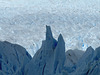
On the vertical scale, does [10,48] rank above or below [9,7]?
below

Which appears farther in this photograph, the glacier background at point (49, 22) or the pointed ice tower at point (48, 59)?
the glacier background at point (49, 22)

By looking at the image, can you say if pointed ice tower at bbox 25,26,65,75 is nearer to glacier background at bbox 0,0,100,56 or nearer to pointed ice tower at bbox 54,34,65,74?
pointed ice tower at bbox 54,34,65,74

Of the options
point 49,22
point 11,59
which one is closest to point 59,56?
point 11,59

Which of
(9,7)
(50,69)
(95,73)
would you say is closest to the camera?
(95,73)

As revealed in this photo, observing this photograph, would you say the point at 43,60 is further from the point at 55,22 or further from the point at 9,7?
the point at 9,7

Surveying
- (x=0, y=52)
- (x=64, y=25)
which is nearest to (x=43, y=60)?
(x=0, y=52)

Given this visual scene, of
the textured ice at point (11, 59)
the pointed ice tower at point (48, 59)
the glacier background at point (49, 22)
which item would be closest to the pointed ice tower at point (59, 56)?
the pointed ice tower at point (48, 59)

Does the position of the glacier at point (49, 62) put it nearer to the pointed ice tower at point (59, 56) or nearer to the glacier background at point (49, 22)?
the pointed ice tower at point (59, 56)
